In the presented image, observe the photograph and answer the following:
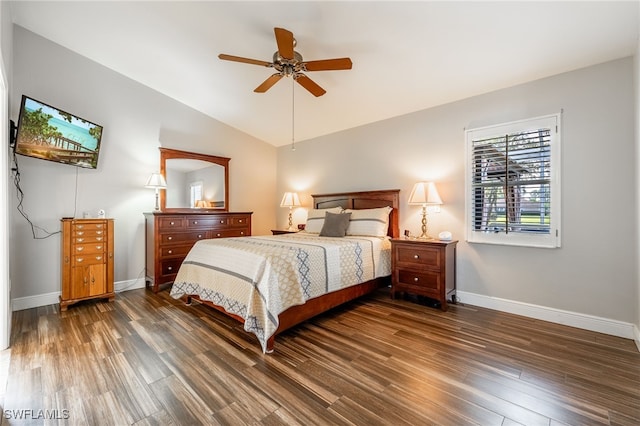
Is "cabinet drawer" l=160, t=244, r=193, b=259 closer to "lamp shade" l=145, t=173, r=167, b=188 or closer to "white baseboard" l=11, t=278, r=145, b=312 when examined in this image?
"lamp shade" l=145, t=173, r=167, b=188

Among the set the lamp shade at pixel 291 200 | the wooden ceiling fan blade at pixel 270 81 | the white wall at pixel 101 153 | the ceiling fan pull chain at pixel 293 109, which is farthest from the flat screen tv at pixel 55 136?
the lamp shade at pixel 291 200

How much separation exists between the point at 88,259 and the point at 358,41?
3.92m

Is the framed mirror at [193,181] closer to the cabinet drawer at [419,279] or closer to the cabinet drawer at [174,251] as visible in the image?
the cabinet drawer at [174,251]

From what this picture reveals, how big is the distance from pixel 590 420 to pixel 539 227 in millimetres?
1894

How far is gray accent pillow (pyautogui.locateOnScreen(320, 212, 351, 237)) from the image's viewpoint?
12.7 feet

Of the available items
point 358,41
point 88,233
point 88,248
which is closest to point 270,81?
point 358,41

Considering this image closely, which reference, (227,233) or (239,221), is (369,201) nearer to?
(239,221)

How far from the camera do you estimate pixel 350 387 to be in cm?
179

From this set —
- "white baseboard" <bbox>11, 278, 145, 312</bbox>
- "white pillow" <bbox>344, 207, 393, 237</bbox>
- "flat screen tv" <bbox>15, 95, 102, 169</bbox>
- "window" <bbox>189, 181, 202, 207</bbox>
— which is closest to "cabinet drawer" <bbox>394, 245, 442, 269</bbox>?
"white pillow" <bbox>344, 207, 393, 237</bbox>

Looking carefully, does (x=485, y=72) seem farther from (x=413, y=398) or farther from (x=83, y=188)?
(x=83, y=188)

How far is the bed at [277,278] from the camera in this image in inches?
90.2

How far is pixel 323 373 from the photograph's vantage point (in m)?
1.94

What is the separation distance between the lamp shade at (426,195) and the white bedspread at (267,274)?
0.79 metres

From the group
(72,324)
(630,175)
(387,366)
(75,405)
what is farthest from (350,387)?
(630,175)
